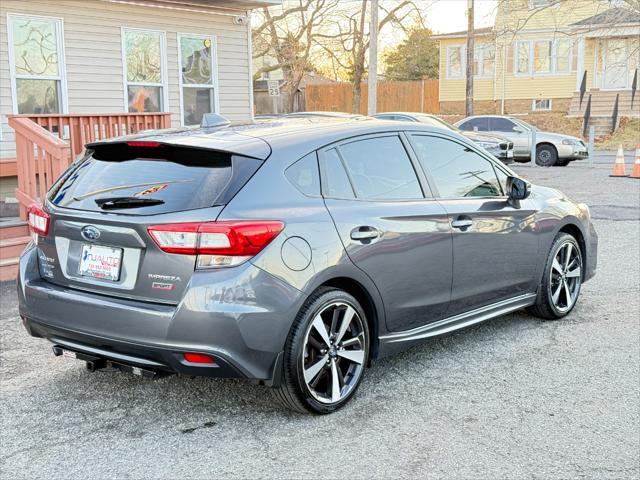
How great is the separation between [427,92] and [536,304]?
37.1 metres

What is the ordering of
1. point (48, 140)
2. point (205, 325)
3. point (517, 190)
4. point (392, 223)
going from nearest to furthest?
point (205, 325)
point (392, 223)
point (517, 190)
point (48, 140)

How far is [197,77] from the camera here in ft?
47.9

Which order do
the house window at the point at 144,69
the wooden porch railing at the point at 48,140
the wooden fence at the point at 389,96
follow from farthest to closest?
the wooden fence at the point at 389,96
the house window at the point at 144,69
the wooden porch railing at the point at 48,140

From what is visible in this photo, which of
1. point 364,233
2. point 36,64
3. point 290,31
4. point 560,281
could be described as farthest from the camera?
point 290,31

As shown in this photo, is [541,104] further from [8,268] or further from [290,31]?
[8,268]

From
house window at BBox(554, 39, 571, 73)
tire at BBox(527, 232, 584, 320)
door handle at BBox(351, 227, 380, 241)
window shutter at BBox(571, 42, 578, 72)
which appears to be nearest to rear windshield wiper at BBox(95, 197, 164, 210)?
door handle at BBox(351, 227, 380, 241)

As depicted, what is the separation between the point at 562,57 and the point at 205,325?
3683cm

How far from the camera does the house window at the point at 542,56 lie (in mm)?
37688

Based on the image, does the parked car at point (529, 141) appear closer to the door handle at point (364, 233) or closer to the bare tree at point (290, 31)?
the bare tree at point (290, 31)

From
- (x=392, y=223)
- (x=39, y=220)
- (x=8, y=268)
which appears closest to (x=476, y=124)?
(x=8, y=268)

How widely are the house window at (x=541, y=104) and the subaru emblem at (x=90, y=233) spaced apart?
120 feet

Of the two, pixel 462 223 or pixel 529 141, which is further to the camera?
pixel 529 141

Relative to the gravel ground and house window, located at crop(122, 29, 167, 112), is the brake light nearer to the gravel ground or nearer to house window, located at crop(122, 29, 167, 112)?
the gravel ground

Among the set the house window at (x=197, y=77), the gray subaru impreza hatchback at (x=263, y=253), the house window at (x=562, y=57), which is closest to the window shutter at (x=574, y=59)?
the house window at (x=562, y=57)
